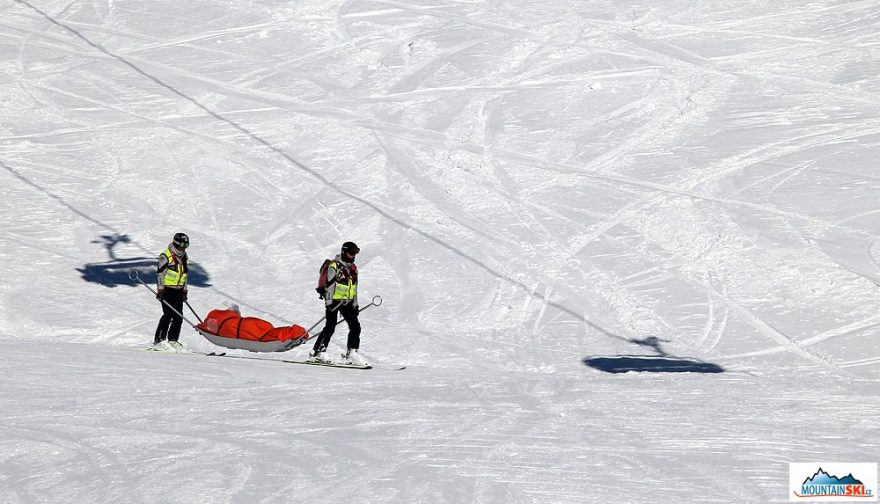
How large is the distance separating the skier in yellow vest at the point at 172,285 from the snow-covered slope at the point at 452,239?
1.04 m

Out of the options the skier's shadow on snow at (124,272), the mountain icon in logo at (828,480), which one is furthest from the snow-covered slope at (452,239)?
the mountain icon in logo at (828,480)

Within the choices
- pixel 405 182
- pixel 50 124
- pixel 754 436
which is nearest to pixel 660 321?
pixel 405 182

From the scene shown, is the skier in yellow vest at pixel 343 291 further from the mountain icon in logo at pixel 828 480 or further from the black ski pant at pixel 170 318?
the mountain icon in logo at pixel 828 480

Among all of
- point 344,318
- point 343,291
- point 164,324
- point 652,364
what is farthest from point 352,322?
point 652,364

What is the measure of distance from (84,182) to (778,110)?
12.7 m

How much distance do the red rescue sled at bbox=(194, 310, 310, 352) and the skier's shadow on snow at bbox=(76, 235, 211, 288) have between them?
356cm

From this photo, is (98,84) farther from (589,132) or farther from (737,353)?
(737,353)

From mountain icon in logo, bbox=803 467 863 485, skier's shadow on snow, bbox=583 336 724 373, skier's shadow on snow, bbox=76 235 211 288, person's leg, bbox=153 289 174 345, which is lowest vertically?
mountain icon in logo, bbox=803 467 863 485

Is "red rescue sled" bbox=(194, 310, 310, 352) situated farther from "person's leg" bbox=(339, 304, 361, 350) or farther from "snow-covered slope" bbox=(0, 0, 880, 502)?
"snow-covered slope" bbox=(0, 0, 880, 502)

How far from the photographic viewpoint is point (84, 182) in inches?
743

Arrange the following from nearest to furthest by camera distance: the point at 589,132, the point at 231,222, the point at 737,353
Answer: the point at 737,353
the point at 231,222
the point at 589,132

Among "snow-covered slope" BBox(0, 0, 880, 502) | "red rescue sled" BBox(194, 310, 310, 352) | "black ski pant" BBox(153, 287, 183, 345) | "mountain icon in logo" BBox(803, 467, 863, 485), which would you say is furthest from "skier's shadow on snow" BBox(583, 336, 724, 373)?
"mountain icon in logo" BBox(803, 467, 863, 485)

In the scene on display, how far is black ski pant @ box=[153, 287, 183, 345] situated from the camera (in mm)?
12414

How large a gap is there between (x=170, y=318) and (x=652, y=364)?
5.90 m
